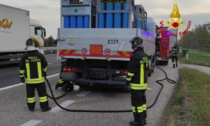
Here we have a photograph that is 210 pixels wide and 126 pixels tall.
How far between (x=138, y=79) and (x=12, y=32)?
1159 cm

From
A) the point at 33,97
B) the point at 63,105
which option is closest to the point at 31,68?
the point at 33,97

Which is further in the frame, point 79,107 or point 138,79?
point 79,107

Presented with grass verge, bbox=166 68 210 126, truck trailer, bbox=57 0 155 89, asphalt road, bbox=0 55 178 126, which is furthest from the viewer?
truck trailer, bbox=57 0 155 89

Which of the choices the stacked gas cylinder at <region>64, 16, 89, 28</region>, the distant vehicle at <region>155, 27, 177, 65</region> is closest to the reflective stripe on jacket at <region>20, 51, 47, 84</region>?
the stacked gas cylinder at <region>64, 16, 89, 28</region>

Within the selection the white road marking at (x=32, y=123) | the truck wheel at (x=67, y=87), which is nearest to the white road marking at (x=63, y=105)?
the white road marking at (x=32, y=123)

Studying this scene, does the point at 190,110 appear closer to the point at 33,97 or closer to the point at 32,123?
the point at 32,123

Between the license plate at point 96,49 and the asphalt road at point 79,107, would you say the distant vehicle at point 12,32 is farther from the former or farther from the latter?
the license plate at point 96,49

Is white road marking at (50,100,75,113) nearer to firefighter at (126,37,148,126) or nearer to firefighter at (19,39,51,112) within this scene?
firefighter at (19,39,51,112)

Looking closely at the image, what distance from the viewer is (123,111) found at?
5316 mm

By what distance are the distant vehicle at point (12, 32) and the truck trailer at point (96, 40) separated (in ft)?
21.4

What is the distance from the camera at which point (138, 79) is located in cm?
446

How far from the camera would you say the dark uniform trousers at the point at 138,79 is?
14.4 feet

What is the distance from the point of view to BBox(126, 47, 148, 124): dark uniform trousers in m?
4.38

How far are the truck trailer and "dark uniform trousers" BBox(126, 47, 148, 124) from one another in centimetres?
211
